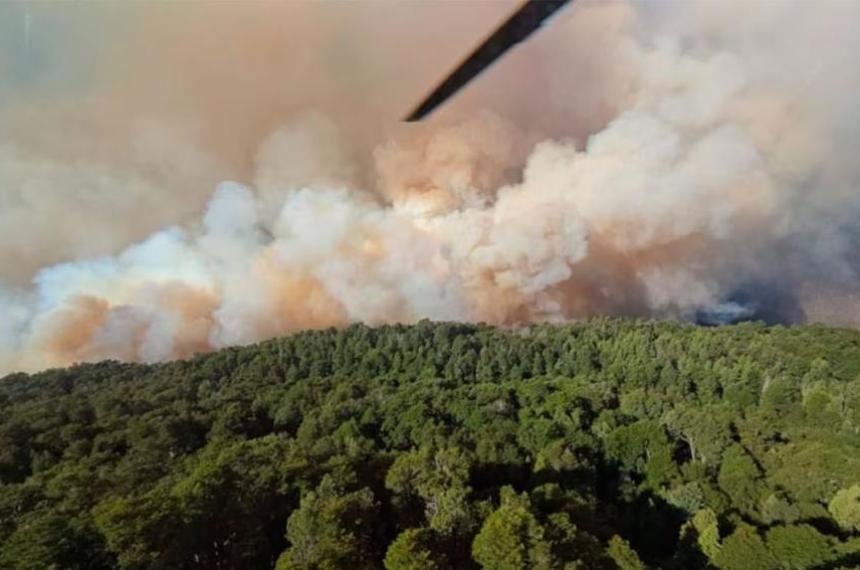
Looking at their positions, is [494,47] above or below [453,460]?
below

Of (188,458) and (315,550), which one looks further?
(188,458)

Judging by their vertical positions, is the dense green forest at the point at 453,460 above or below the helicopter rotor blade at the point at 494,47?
above

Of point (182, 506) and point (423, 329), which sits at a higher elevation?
point (423, 329)

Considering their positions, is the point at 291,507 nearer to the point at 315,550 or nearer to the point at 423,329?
the point at 315,550

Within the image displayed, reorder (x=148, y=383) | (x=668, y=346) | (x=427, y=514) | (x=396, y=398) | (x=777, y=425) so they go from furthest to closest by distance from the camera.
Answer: (x=668, y=346)
(x=148, y=383)
(x=396, y=398)
(x=777, y=425)
(x=427, y=514)

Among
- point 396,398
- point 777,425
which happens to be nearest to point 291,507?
point 396,398

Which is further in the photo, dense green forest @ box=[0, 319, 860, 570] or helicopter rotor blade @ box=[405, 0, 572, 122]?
dense green forest @ box=[0, 319, 860, 570]

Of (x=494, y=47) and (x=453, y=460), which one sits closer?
(x=494, y=47)

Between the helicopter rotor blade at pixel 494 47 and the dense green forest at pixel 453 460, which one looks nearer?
the helicopter rotor blade at pixel 494 47
